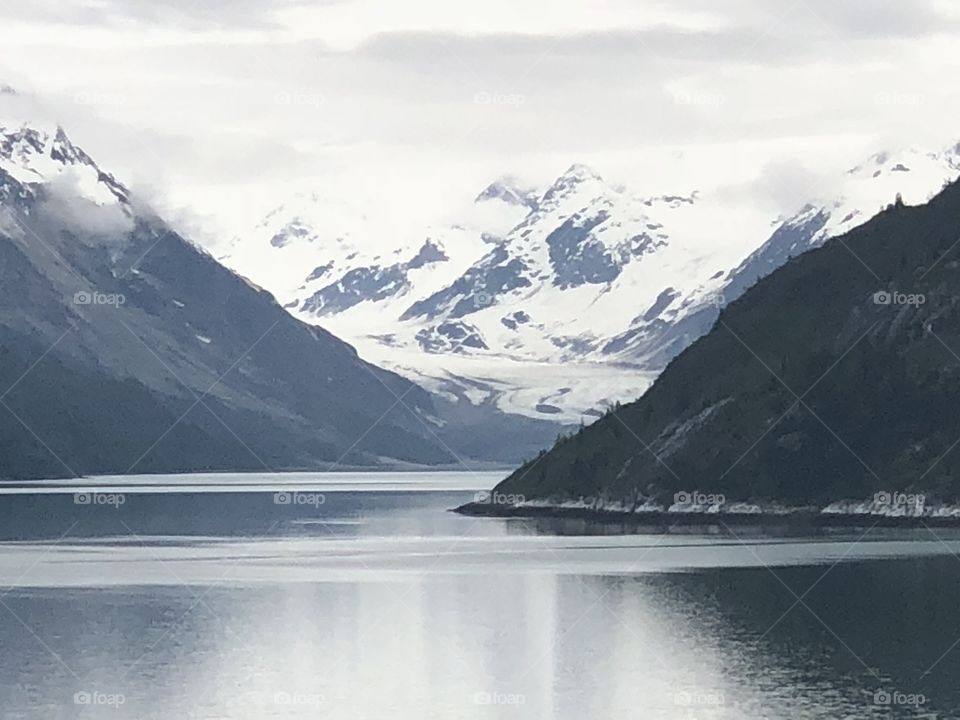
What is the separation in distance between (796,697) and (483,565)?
84950 mm

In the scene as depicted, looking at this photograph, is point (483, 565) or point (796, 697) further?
point (483, 565)

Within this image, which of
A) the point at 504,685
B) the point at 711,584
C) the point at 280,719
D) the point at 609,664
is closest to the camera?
the point at 280,719

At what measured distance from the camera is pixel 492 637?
125 m

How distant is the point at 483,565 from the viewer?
7160 inches

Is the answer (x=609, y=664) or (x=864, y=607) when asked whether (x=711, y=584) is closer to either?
(x=864, y=607)

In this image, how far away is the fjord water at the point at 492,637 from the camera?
98.1 meters

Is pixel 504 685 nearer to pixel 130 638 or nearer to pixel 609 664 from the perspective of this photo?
pixel 609 664

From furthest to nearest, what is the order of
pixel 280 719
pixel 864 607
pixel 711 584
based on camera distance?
1. pixel 711 584
2. pixel 864 607
3. pixel 280 719

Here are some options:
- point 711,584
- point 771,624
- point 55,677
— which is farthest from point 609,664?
point 711,584

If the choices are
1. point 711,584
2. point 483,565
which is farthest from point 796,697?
point 483,565

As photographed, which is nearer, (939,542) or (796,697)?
(796,697)

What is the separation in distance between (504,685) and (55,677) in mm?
22257

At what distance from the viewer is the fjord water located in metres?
98.1

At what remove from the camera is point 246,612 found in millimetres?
140000
